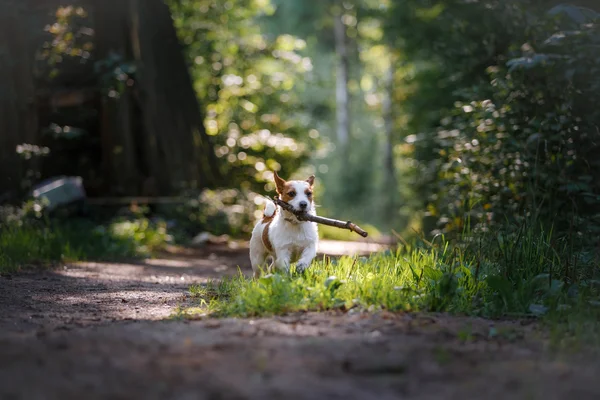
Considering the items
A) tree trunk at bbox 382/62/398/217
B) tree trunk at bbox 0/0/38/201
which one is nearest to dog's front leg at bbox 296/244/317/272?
tree trunk at bbox 0/0/38/201

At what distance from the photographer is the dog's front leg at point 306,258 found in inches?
292

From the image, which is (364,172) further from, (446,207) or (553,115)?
(553,115)

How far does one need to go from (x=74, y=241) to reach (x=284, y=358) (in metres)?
8.43

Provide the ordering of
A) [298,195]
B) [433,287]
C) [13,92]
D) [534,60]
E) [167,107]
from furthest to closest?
[167,107], [13,92], [534,60], [298,195], [433,287]

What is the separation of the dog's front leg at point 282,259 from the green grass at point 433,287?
1.37 feet

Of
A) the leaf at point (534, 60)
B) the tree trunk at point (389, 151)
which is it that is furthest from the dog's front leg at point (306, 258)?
the tree trunk at point (389, 151)

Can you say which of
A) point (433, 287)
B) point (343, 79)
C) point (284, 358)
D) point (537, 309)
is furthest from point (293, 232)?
point (343, 79)

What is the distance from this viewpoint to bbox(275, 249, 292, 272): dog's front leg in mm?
7609

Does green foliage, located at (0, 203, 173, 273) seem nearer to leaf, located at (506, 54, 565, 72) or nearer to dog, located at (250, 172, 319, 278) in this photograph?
dog, located at (250, 172, 319, 278)

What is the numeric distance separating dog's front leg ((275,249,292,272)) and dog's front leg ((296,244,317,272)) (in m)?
0.12

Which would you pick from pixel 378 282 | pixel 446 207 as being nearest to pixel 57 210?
pixel 446 207

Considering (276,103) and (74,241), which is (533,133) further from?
(276,103)

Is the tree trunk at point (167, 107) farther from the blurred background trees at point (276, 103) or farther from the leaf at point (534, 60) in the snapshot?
the leaf at point (534, 60)

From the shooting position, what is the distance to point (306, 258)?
763cm
